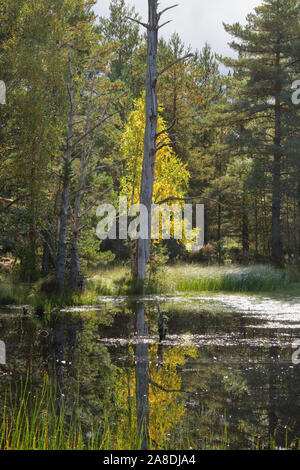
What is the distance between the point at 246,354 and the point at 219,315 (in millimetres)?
3748

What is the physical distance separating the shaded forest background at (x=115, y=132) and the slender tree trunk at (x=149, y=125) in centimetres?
88

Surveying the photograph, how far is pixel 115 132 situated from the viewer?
21906 millimetres

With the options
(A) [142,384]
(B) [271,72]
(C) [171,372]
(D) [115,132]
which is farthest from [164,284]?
(B) [271,72]

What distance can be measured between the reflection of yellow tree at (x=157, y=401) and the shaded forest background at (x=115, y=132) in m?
7.24

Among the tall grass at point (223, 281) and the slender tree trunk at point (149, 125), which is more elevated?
the slender tree trunk at point (149, 125)

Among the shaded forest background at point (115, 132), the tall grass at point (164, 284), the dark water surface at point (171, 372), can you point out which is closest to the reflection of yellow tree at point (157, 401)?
the dark water surface at point (171, 372)

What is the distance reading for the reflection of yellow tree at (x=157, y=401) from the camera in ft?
13.6

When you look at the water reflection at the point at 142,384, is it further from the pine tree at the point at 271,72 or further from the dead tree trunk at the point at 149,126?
the pine tree at the point at 271,72

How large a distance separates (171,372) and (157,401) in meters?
1.19

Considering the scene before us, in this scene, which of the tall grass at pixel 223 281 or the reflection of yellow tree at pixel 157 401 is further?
the tall grass at pixel 223 281

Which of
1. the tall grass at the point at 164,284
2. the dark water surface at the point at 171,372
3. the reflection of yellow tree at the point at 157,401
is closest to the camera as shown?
the reflection of yellow tree at the point at 157,401

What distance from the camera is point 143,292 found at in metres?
15.2

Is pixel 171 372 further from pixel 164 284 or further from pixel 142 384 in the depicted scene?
pixel 164 284

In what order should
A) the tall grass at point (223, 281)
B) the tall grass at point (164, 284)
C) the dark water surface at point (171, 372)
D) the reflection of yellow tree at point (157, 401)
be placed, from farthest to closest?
the tall grass at point (223, 281)
the tall grass at point (164, 284)
the dark water surface at point (171, 372)
the reflection of yellow tree at point (157, 401)
